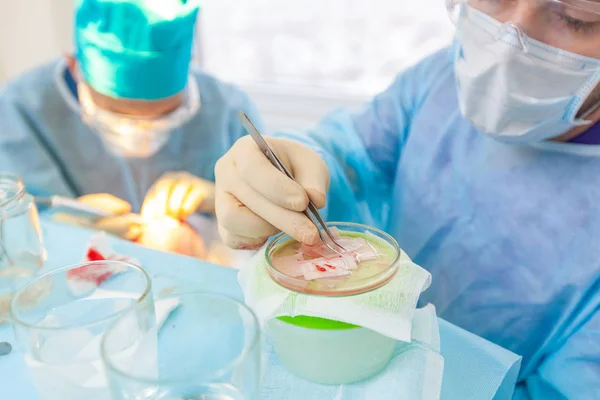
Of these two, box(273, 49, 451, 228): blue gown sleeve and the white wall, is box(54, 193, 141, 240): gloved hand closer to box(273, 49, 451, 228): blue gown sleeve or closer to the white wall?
box(273, 49, 451, 228): blue gown sleeve

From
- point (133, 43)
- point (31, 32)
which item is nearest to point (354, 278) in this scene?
point (133, 43)

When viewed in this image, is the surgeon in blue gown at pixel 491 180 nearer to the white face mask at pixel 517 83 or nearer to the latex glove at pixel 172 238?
the white face mask at pixel 517 83

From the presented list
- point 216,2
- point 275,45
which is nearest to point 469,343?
point 275,45

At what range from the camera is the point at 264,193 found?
697mm

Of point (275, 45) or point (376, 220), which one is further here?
point (275, 45)

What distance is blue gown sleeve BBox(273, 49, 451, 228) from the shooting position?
108cm

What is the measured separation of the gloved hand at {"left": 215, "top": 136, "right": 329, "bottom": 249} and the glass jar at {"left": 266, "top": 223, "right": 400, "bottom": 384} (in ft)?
0.32

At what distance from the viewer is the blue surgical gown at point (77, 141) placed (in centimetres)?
135

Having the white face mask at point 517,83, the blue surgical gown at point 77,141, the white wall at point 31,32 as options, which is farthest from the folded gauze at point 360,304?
the white wall at point 31,32

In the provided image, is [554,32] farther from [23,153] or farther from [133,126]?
[23,153]

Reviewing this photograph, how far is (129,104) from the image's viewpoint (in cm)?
131

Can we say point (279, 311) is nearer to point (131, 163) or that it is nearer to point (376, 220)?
point (376, 220)

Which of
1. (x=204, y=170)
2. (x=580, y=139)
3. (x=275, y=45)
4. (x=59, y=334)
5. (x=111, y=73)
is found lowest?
(x=204, y=170)

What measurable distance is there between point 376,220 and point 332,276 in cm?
65
